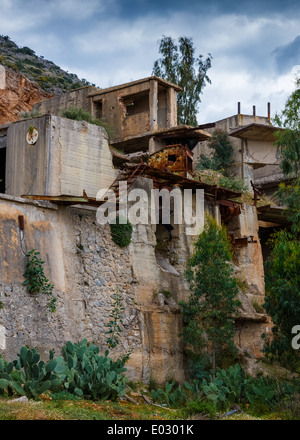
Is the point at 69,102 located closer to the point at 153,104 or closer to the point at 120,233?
the point at 153,104

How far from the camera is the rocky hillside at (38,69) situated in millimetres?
41062

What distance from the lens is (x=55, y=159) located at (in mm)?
19406

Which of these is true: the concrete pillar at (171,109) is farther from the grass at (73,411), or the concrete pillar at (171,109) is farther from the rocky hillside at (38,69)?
the grass at (73,411)

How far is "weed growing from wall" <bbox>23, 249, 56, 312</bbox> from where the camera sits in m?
16.4

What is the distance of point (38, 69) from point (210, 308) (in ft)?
98.1

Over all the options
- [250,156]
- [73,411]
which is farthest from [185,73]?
[73,411]

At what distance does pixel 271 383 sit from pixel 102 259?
5615mm

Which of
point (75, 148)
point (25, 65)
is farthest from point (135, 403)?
point (25, 65)

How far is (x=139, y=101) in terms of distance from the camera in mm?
29766

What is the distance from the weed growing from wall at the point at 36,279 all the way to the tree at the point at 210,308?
4.62m

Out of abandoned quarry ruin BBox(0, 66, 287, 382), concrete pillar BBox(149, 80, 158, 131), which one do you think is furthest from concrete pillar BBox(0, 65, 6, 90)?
abandoned quarry ruin BBox(0, 66, 287, 382)

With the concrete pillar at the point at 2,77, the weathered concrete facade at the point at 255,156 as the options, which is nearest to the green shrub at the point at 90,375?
the concrete pillar at the point at 2,77

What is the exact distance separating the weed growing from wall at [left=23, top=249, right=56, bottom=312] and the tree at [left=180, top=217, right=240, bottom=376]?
182 inches

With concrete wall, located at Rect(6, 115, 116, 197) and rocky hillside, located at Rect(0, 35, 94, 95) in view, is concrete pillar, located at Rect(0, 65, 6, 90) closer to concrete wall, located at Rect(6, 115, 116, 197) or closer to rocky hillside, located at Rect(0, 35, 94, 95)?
rocky hillside, located at Rect(0, 35, 94, 95)
